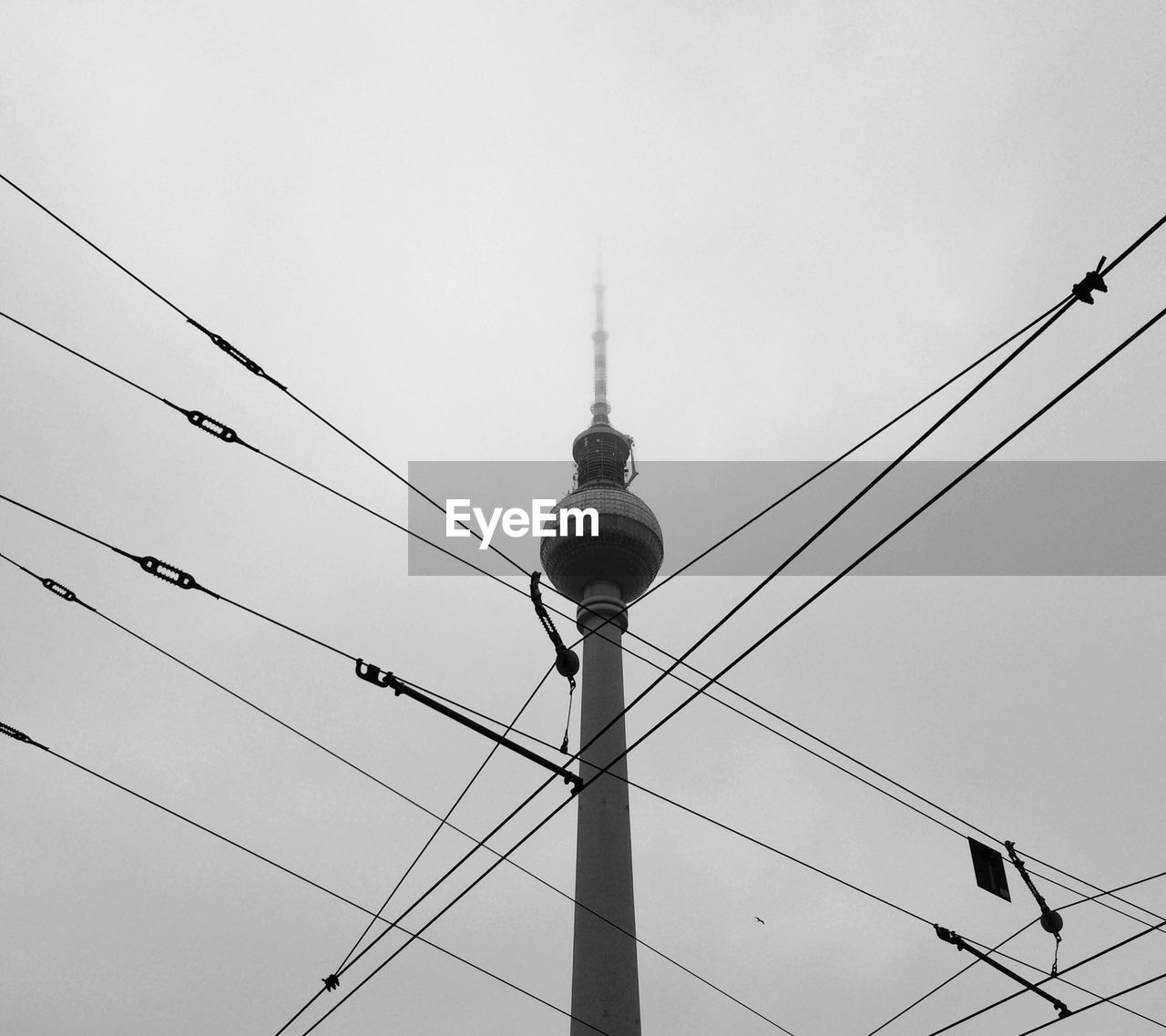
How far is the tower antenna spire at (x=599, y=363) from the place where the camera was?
99812 mm

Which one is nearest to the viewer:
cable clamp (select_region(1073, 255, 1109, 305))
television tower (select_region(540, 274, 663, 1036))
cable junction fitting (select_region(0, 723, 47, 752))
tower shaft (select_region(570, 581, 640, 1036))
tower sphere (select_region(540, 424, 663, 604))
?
cable clamp (select_region(1073, 255, 1109, 305))

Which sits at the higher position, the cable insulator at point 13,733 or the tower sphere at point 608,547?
the tower sphere at point 608,547

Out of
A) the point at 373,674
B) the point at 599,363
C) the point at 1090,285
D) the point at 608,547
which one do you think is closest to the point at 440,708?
the point at 373,674

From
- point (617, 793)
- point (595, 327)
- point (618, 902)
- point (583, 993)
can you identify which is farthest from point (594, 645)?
point (595, 327)

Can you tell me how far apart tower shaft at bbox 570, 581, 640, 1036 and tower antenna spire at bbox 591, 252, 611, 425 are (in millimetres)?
Result: 32583

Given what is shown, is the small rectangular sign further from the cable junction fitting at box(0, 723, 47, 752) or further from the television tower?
the television tower

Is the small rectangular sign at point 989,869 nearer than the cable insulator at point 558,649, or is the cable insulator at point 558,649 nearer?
the cable insulator at point 558,649

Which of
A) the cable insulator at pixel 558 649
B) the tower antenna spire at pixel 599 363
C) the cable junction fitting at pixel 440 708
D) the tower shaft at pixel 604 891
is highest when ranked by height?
the tower antenna spire at pixel 599 363

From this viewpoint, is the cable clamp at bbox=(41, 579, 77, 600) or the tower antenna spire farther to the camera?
the tower antenna spire

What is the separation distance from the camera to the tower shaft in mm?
57938

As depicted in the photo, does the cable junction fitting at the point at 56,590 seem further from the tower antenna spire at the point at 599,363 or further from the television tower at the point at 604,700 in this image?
the tower antenna spire at the point at 599,363

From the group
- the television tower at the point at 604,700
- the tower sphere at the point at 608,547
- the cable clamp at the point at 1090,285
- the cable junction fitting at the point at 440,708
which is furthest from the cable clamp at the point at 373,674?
the tower sphere at the point at 608,547

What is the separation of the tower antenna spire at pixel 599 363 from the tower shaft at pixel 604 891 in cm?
3258

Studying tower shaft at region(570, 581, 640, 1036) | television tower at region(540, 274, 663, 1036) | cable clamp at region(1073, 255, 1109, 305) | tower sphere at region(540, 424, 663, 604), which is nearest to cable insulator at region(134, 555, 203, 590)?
cable clamp at region(1073, 255, 1109, 305)
